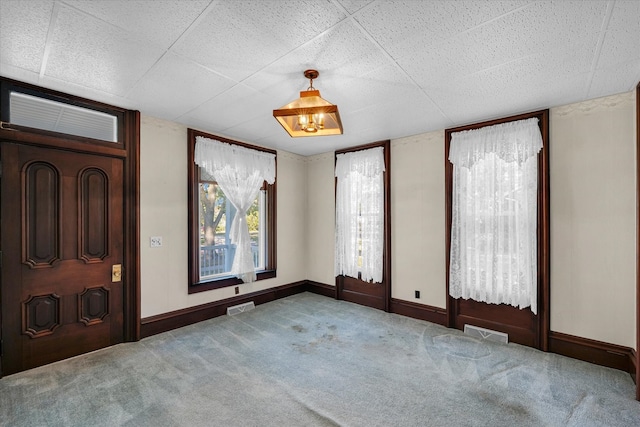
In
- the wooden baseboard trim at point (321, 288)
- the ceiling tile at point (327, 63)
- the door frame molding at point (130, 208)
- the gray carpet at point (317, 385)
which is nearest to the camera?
the ceiling tile at point (327, 63)

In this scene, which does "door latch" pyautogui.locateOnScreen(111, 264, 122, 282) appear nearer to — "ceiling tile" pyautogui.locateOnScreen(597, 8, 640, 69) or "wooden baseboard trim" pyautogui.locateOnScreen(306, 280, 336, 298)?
"wooden baseboard trim" pyautogui.locateOnScreen(306, 280, 336, 298)

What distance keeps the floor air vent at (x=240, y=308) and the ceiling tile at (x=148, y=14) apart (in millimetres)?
3300

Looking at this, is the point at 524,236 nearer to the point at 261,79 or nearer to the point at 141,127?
the point at 261,79

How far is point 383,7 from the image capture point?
1.59m

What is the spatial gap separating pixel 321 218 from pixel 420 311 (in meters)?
2.16

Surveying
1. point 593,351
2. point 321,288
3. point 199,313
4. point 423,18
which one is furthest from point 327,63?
point 321,288

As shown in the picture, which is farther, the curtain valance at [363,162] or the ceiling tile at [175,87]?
the curtain valance at [363,162]

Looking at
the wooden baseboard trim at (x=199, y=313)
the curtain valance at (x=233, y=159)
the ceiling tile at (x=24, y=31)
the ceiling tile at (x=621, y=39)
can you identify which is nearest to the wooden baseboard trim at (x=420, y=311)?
the wooden baseboard trim at (x=199, y=313)

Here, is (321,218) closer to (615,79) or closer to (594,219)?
(594,219)

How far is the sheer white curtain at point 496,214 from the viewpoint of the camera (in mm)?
3064

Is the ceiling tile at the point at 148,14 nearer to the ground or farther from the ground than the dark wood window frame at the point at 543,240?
farther from the ground

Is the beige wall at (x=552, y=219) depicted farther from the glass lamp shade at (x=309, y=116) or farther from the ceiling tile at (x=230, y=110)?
the glass lamp shade at (x=309, y=116)

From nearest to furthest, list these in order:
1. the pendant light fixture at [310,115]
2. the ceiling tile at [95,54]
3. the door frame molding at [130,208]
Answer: the ceiling tile at [95,54], the pendant light fixture at [310,115], the door frame molding at [130,208]

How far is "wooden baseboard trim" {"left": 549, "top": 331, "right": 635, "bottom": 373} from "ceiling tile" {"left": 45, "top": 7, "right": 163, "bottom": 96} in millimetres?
4340
